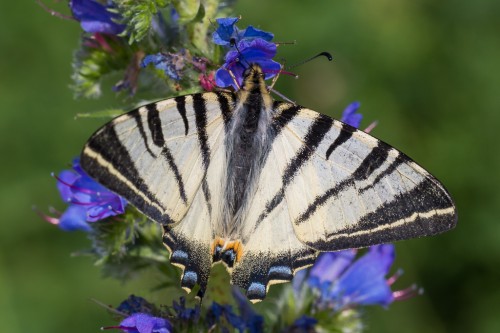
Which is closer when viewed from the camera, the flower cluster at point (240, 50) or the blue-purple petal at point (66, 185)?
the flower cluster at point (240, 50)

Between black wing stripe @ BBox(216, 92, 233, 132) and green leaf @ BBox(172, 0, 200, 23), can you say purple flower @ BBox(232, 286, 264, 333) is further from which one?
green leaf @ BBox(172, 0, 200, 23)

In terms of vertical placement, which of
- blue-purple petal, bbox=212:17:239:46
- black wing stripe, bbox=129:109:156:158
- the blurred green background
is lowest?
the blurred green background

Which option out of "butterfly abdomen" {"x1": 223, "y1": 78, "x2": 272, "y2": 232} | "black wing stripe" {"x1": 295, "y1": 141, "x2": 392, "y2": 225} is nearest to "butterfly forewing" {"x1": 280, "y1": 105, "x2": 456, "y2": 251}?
"black wing stripe" {"x1": 295, "y1": 141, "x2": 392, "y2": 225}

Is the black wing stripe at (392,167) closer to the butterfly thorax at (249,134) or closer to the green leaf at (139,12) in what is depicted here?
the butterfly thorax at (249,134)

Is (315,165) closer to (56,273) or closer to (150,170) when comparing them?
(150,170)

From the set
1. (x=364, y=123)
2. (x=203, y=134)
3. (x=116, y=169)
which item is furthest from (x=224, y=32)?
(x=364, y=123)

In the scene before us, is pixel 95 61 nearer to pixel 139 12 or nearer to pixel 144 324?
pixel 139 12

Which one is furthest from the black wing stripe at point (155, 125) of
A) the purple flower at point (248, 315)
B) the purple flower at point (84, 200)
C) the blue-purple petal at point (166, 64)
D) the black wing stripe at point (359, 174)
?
the purple flower at point (248, 315)

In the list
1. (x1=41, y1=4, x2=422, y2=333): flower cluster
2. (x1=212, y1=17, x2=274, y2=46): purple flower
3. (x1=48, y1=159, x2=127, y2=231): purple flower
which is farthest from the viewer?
(x1=48, y1=159, x2=127, y2=231): purple flower
